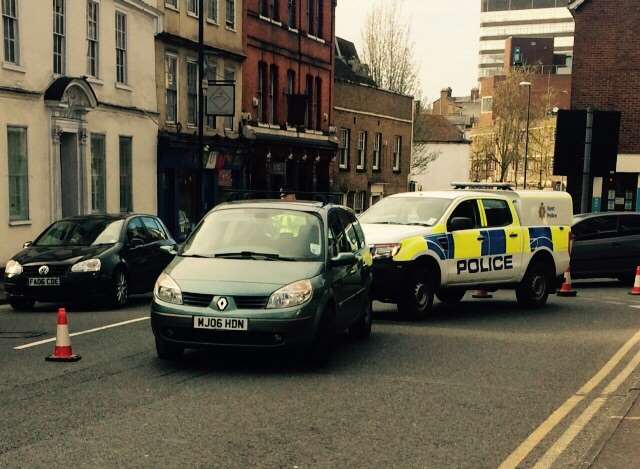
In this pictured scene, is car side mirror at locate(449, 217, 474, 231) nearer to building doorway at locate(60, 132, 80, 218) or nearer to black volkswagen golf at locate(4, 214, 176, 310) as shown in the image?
black volkswagen golf at locate(4, 214, 176, 310)

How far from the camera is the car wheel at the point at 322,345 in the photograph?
9406mm

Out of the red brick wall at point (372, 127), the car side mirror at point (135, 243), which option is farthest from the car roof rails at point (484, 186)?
the red brick wall at point (372, 127)

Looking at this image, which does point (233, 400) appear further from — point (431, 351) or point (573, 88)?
point (573, 88)

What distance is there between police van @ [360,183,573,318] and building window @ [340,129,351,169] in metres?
30.9

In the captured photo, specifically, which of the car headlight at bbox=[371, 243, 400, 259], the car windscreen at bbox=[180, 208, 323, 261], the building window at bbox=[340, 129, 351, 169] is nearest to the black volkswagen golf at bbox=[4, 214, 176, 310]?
the car headlight at bbox=[371, 243, 400, 259]

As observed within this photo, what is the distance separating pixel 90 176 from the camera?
25.7m

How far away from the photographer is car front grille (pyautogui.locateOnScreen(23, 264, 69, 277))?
14516 mm

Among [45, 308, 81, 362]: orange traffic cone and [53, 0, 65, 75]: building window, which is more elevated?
[53, 0, 65, 75]: building window

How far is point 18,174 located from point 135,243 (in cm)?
732

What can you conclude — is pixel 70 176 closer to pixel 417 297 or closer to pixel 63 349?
pixel 417 297

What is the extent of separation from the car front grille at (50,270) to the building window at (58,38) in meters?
10.4

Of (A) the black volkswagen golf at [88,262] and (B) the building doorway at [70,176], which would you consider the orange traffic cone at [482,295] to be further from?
(B) the building doorway at [70,176]

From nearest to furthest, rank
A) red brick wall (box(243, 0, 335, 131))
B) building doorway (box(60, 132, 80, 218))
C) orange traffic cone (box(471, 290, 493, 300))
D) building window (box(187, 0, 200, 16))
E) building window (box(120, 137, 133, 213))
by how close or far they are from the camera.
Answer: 1. orange traffic cone (box(471, 290, 493, 300))
2. building doorway (box(60, 132, 80, 218))
3. building window (box(120, 137, 133, 213))
4. building window (box(187, 0, 200, 16))
5. red brick wall (box(243, 0, 335, 131))

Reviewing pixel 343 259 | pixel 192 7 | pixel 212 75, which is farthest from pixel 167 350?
pixel 212 75
